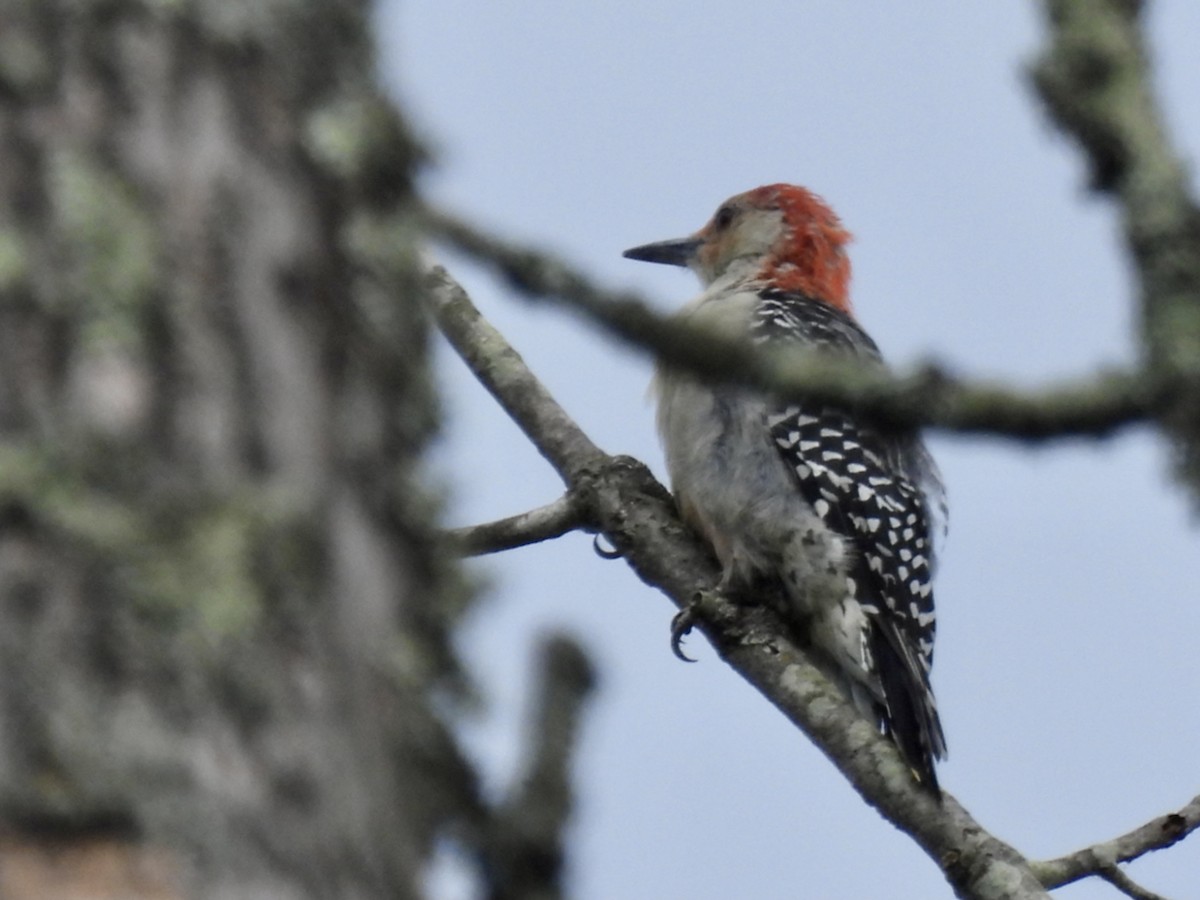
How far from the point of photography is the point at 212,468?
179 cm

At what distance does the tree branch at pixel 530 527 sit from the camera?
564cm

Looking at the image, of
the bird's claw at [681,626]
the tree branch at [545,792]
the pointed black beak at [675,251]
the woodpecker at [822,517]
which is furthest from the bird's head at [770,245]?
the tree branch at [545,792]

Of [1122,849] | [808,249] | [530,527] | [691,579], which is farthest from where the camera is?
[808,249]

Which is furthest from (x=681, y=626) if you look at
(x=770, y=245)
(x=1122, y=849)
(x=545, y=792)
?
(x=545, y=792)

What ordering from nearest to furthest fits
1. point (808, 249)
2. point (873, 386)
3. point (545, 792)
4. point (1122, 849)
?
point (545, 792) → point (873, 386) → point (1122, 849) → point (808, 249)

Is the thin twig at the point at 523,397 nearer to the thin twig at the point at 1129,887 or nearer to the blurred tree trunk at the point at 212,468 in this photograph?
the thin twig at the point at 1129,887

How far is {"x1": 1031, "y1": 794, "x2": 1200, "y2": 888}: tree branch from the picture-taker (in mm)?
4852

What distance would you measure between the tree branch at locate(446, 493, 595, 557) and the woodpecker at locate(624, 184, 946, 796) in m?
0.66

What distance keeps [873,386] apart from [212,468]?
73 centimetres

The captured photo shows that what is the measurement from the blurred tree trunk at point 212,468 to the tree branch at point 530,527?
366 centimetres

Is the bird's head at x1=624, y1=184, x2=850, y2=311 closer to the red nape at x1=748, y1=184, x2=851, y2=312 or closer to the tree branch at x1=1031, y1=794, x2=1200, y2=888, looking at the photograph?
the red nape at x1=748, y1=184, x2=851, y2=312

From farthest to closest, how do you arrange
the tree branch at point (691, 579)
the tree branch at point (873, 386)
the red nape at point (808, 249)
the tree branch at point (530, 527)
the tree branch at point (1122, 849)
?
the red nape at point (808, 249) < the tree branch at point (530, 527) < the tree branch at point (691, 579) < the tree branch at point (1122, 849) < the tree branch at point (873, 386)

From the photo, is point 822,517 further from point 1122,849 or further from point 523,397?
point 1122,849

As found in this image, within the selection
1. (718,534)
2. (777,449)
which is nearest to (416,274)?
(718,534)
